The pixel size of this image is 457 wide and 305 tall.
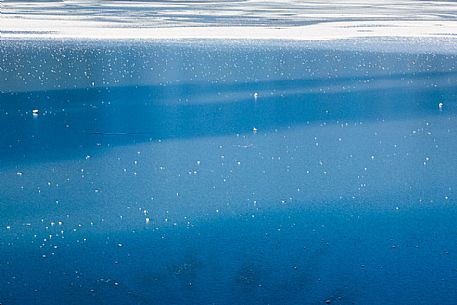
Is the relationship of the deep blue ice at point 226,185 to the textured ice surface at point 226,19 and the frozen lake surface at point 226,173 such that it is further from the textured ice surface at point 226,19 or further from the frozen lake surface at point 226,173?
the textured ice surface at point 226,19

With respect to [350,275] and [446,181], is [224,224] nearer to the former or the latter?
[350,275]

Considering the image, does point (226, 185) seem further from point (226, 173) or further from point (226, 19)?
point (226, 19)

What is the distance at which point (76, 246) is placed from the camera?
3002 millimetres

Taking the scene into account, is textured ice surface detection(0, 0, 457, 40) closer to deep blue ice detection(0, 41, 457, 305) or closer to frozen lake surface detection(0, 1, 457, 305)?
frozen lake surface detection(0, 1, 457, 305)

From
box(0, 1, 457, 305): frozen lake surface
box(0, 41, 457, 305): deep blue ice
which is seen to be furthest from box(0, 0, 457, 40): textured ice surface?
box(0, 41, 457, 305): deep blue ice

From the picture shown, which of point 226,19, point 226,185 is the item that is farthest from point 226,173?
point 226,19

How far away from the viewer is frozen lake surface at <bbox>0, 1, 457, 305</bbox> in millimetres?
2725

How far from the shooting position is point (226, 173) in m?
4.05

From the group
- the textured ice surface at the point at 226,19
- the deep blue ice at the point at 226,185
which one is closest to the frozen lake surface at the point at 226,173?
the deep blue ice at the point at 226,185

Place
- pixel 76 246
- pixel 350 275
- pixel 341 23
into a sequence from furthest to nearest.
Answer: pixel 341 23, pixel 76 246, pixel 350 275

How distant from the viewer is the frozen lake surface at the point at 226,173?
2725 millimetres

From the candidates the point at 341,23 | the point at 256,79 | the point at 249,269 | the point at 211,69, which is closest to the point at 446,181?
the point at 249,269

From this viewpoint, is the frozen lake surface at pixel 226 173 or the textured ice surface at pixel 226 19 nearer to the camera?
the frozen lake surface at pixel 226 173

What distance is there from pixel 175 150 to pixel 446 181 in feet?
4.90
